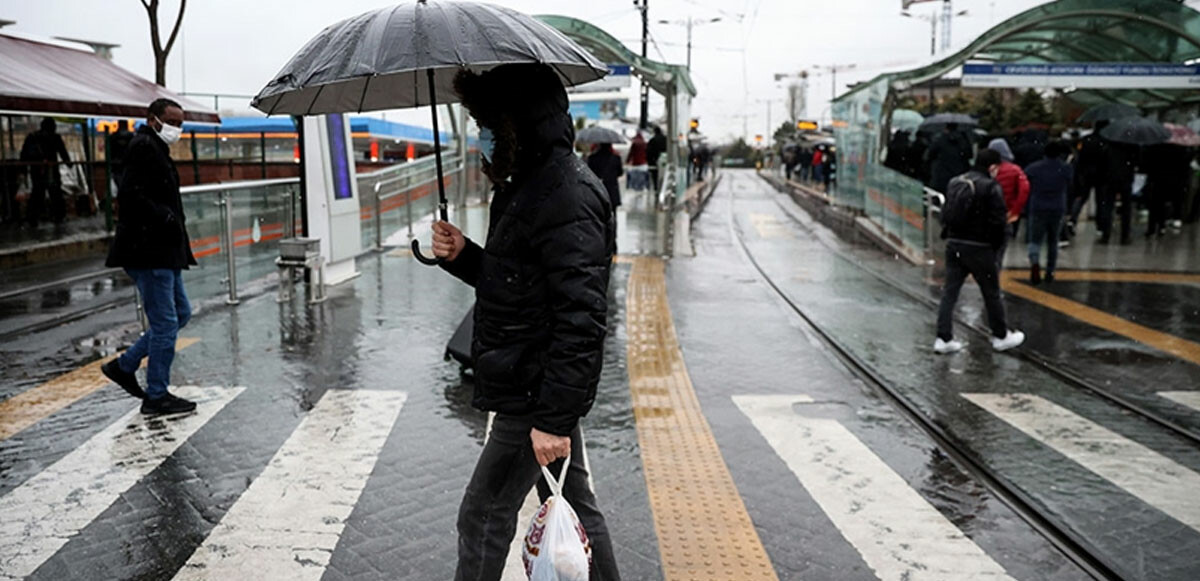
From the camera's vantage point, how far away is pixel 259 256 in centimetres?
1153

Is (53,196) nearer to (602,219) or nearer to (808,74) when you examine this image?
(602,219)

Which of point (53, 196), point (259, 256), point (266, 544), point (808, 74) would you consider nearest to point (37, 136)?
point (53, 196)

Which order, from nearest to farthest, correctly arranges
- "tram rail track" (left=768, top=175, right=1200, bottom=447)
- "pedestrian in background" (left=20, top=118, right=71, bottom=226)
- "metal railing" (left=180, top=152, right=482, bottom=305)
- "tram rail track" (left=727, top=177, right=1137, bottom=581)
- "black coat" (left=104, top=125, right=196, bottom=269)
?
"tram rail track" (left=727, top=177, right=1137, bottom=581), "black coat" (left=104, top=125, right=196, bottom=269), "tram rail track" (left=768, top=175, right=1200, bottom=447), "metal railing" (left=180, top=152, right=482, bottom=305), "pedestrian in background" (left=20, top=118, right=71, bottom=226)

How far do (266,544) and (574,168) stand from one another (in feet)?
Answer: 7.72

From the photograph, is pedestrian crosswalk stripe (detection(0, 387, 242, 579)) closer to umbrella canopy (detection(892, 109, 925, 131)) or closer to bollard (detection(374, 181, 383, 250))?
bollard (detection(374, 181, 383, 250))

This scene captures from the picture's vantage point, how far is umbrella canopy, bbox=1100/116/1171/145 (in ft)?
50.9

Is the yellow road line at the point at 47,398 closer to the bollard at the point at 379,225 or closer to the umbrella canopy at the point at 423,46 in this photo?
the umbrella canopy at the point at 423,46

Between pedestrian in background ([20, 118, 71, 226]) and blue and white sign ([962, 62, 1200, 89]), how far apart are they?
15.7m

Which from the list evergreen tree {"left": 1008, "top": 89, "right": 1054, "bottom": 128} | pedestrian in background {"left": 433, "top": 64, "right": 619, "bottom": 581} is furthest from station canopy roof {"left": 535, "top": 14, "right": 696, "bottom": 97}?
evergreen tree {"left": 1008, "top": 89, "right": 1054, "bottom": 128}

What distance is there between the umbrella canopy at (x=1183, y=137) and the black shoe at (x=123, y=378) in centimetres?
1665

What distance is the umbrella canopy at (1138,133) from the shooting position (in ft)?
50.9

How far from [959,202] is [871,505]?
428cm

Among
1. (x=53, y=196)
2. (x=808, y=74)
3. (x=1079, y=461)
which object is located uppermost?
(x=808, y=74)

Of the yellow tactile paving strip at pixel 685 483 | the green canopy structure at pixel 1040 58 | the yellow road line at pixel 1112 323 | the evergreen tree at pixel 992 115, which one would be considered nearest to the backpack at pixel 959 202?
the yellow road line at pixel 1112 323
